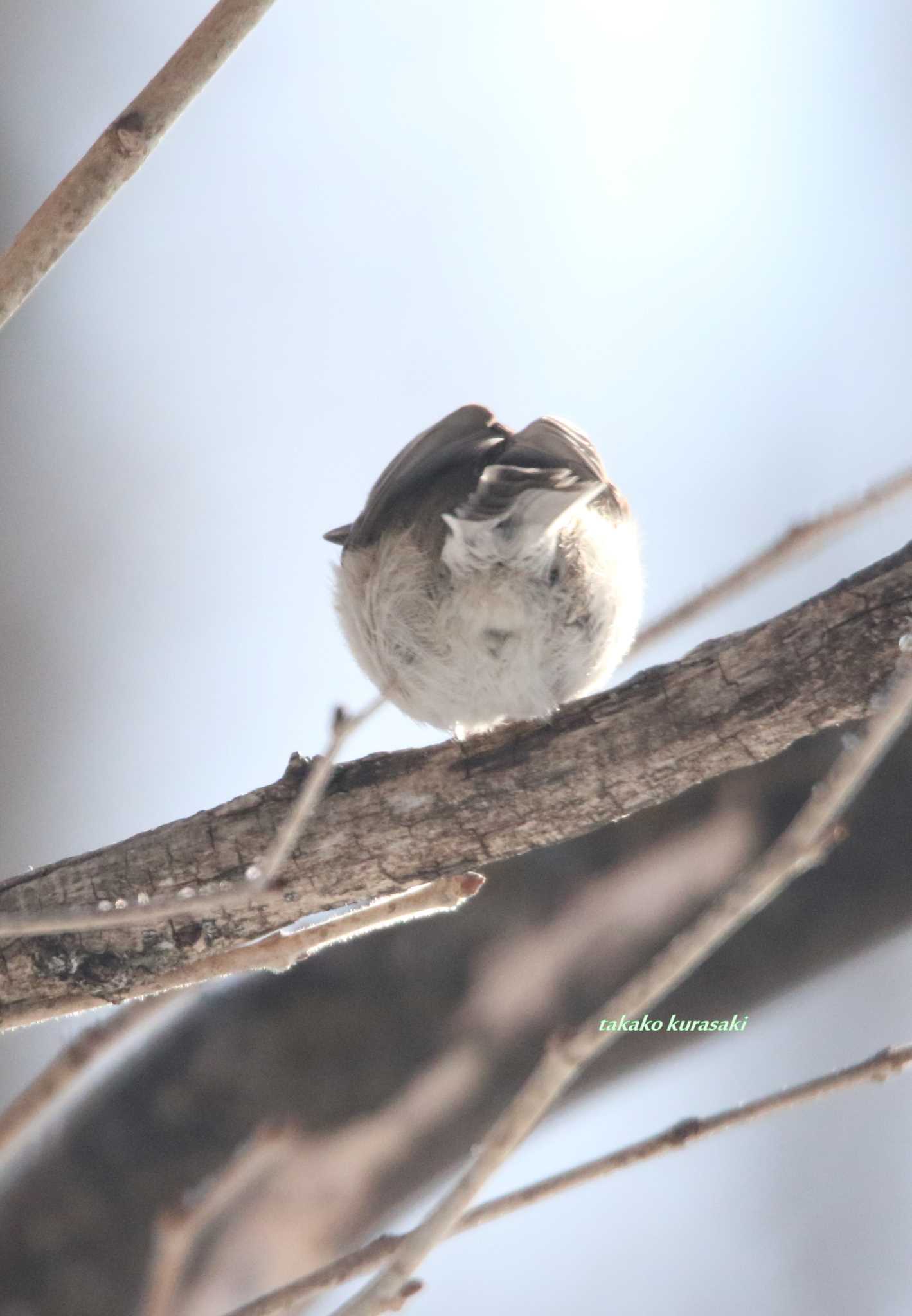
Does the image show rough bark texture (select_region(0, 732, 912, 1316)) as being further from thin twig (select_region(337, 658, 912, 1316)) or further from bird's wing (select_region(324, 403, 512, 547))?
thin twig (select_region(337, 658, 912, 1316))

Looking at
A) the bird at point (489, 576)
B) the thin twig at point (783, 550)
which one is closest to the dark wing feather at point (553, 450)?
the bird at point (489, 576)

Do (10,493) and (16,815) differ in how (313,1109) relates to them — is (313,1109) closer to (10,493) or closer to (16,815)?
(16,815)

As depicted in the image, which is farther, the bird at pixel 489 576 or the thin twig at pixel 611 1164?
the bird at pixel 489 576

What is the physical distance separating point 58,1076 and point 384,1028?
4.11 ft

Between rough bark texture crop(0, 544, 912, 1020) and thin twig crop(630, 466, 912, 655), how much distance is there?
122mm

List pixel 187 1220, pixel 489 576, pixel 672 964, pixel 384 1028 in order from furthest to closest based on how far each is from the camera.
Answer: pixel 384 1028 → pixel 489 576 → pixel 187 1220 → pixel 672 964

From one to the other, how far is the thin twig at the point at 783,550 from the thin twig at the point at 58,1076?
945 millimetres

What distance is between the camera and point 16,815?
418 centimetres

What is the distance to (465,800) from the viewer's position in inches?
72.4

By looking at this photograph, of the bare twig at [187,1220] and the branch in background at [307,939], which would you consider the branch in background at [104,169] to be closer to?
the branch in background at [307,939]

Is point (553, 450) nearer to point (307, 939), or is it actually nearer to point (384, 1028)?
point (307, 939)

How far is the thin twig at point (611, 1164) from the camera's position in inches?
37.9

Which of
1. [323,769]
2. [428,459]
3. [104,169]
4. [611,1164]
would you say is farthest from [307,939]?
[104,169]

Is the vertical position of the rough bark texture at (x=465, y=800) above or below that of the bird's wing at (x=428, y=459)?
below
